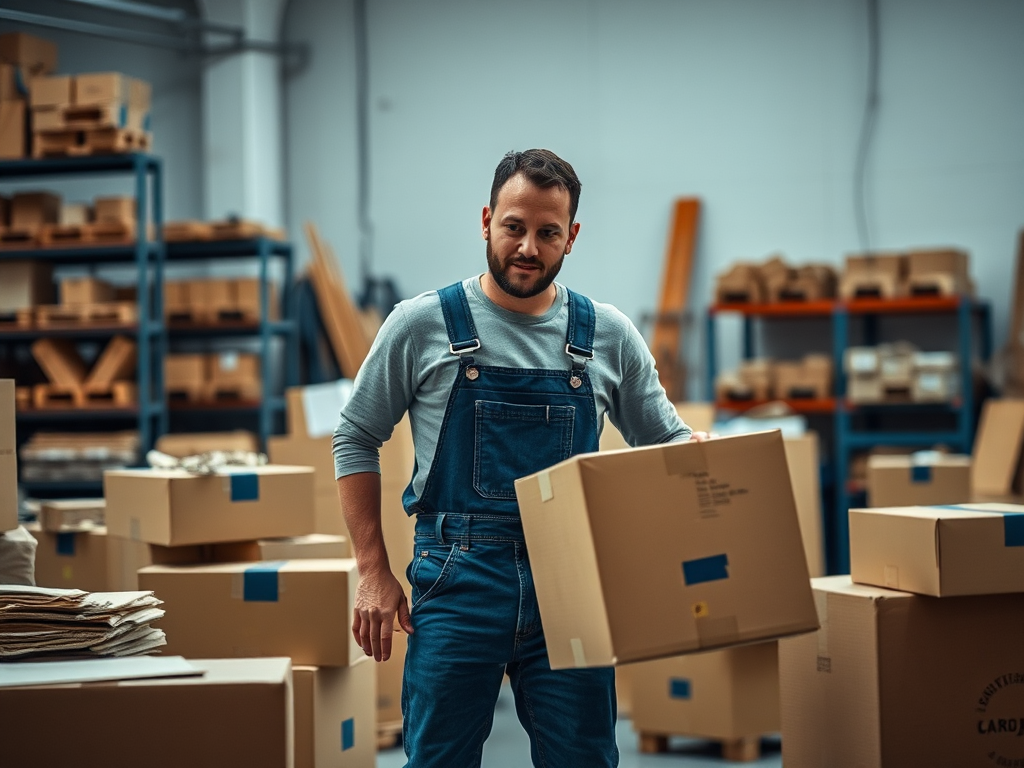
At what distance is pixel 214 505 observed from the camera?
10.1ft

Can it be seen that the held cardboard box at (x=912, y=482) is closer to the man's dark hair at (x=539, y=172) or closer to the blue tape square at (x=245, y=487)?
the blue tape square at (x=245, y=487)

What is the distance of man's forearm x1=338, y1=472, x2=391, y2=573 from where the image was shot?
7.08ft

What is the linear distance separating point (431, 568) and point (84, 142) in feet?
15.7

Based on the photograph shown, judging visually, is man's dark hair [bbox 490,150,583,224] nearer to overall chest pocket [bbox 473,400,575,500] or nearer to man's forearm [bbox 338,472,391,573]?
overall chest pocket [bbox 473,400,575,500]

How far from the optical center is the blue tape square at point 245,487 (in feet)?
10.2

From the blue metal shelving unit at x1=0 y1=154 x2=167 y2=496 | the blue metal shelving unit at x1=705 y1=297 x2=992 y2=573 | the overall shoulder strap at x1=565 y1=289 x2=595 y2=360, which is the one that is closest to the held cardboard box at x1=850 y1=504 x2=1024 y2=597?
the overall shoulder strap at x1=565 y1=289 x2=595 y2=360

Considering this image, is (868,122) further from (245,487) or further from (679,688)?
(245,487)

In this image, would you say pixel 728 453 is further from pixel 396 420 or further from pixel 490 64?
pixel 490 64

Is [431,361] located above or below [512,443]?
above

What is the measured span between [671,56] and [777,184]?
1.01 meters

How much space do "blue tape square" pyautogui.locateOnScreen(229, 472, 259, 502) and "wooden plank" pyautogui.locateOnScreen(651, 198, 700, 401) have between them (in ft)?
14.0

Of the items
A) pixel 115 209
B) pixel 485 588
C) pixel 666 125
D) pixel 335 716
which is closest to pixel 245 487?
pixel 335 716

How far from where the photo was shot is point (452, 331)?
6.94ft

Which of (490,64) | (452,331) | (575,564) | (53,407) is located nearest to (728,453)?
(575,564)
